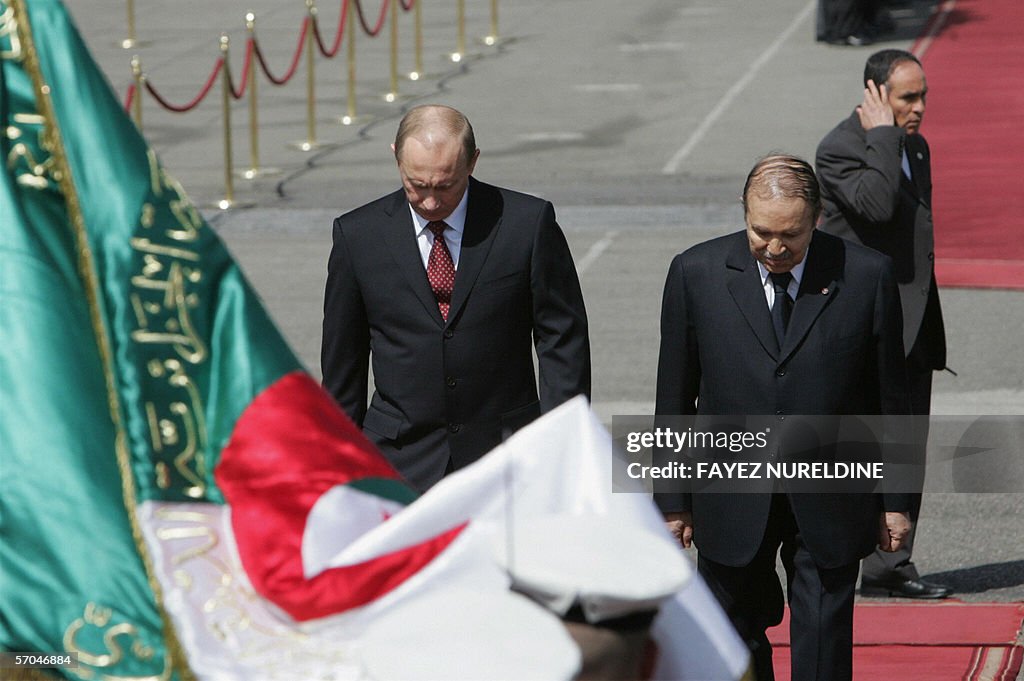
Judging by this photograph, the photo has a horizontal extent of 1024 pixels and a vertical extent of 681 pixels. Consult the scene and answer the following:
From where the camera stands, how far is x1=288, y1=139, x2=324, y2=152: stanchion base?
658 inches

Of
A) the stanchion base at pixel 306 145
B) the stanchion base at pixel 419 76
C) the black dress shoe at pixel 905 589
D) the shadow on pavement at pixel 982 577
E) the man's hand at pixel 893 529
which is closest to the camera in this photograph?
the man's hand at pixel 893 529

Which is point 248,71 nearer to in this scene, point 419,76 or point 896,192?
point 419,76

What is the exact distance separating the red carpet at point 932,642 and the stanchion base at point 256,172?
9870mm

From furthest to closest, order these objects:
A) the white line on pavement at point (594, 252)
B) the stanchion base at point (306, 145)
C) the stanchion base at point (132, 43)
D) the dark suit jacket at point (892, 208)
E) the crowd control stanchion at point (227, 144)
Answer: the stanchion base at point (132, 43) → the stanchion base at point (306, 145) → the crowd control stanchion at point (227, 144) → the white line on pavement at point (594, 252) → the dark suit jacket at point (892, 208)

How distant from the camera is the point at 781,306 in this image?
5.04 metres

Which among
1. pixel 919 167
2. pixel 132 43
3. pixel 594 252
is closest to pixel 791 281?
pixel 919 167

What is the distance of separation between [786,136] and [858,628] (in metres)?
10.5

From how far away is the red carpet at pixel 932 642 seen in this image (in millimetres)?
6020

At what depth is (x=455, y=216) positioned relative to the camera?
17.3 feet

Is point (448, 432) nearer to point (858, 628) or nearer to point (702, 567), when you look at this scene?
point (702, 567)

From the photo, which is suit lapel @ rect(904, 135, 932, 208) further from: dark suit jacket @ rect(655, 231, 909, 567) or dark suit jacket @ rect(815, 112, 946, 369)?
dark suit jacket @ rect(655, 231, 909, 567)

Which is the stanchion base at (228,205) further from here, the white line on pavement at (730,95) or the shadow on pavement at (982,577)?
the shadow on pavement at (982,577)

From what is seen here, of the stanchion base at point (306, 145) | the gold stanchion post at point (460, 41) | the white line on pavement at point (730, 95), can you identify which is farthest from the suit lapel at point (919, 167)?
the gold stanchion post at point (460, 41)

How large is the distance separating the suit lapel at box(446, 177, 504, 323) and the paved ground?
2.69 meters
